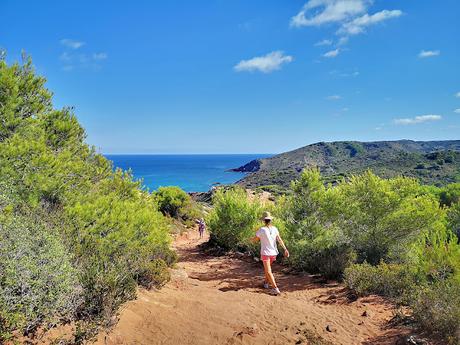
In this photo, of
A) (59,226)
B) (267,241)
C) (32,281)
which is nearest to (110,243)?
(59,226)

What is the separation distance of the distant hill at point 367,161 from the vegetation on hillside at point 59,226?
56.5 metres

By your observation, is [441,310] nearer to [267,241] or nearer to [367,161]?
[267,241]

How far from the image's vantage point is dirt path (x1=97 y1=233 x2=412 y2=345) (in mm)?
5504

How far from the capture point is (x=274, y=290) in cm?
839

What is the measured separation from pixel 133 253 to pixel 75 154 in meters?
3.88

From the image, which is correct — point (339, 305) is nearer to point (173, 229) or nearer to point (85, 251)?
point (85, 251)

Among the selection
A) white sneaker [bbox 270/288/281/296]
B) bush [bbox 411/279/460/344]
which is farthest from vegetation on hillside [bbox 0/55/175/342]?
bush [bbox 411/279/460/344]

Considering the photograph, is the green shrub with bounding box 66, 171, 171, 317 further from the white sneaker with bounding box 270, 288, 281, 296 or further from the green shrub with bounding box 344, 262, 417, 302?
the green shrub with bounding box 344, 262, 417, 302

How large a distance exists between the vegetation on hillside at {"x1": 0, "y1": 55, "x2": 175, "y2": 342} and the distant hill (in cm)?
5646

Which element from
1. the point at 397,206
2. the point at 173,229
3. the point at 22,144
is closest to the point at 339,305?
the point at 397,206

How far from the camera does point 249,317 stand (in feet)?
21.2

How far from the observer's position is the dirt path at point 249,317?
5.50 m

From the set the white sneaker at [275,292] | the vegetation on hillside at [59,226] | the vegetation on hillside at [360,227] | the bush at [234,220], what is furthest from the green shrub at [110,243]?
the bush at [234,220]

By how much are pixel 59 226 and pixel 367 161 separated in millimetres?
116277
